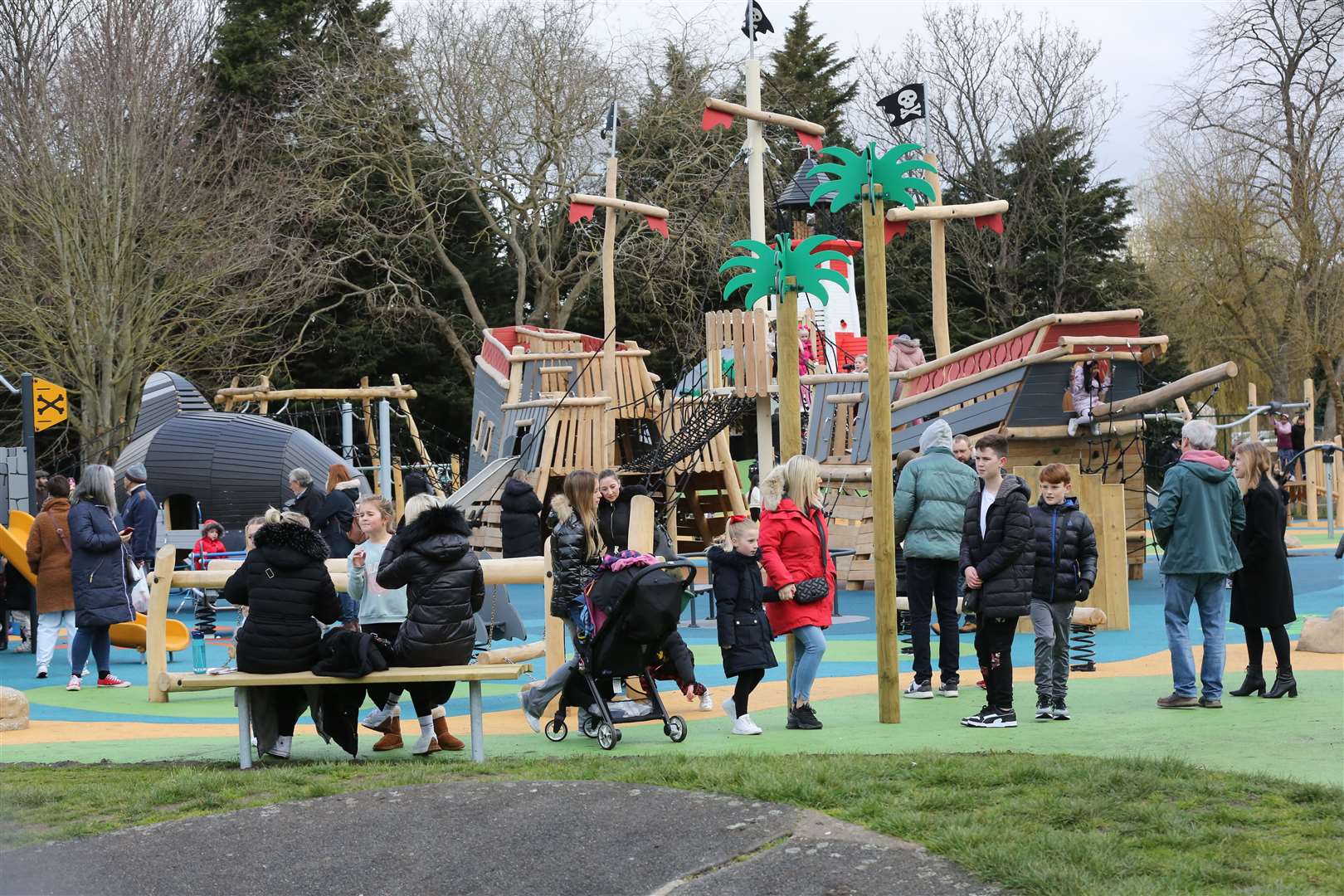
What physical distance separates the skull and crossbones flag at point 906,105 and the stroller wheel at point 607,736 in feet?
42.6

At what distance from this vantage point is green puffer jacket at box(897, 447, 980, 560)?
10008mm

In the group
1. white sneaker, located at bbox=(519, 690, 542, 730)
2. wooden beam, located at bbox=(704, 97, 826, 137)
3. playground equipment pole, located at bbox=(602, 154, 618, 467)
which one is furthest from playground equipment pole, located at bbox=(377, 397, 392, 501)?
white sneaker, located at bbox=(519, 690, 542, 730)

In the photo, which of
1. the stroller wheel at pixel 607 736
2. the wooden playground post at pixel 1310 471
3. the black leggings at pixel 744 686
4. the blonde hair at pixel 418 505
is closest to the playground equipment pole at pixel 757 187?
the black leggings at pixel 744 686

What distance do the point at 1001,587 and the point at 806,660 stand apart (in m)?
1.21

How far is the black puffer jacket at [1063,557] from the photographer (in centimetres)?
903

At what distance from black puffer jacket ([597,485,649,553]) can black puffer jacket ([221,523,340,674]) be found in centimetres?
205

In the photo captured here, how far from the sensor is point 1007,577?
8.87m

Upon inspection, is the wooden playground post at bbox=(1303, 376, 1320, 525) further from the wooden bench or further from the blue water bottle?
the wooden bench

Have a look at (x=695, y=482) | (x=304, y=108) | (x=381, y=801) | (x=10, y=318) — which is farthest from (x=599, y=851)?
(x=304, y=108)

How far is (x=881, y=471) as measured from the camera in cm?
926

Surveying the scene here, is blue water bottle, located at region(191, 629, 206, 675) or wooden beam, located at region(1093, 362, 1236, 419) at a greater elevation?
wooden beam, located at region(1093, 362, 1236, 419)

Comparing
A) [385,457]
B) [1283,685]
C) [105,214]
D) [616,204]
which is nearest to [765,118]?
[616,204]

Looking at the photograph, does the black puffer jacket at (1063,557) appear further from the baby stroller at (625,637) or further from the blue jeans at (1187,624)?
the baby stroller at (625,637)

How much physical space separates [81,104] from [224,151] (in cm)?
512
